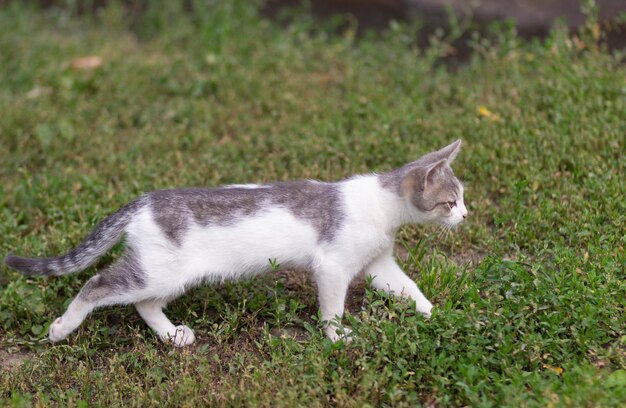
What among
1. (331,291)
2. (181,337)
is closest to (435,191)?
(331,291)

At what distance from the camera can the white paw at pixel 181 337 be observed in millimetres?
5133

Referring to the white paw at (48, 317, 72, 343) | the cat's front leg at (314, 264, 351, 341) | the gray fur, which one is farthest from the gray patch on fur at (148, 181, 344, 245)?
the white paw at (48, 317, 72, 343)

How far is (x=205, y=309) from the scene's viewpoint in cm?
543

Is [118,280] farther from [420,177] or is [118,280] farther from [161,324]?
[420,177]

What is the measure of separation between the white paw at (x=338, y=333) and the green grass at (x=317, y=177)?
65 millimetres

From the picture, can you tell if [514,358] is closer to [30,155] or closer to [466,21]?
[30,155]

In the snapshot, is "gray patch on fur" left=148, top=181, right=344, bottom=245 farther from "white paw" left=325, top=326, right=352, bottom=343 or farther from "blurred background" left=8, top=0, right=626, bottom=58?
"blurred background" left=8, top=0, right=626, bottom=58

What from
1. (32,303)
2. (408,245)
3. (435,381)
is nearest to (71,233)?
(32,303)

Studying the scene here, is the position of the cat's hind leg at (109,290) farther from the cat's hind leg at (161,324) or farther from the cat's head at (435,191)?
the cat's head at (435,191)

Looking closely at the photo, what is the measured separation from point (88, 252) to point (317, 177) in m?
2.23

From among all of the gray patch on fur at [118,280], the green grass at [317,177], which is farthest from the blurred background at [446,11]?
the gray patch on fur at [118,280]

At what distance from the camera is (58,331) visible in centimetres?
509

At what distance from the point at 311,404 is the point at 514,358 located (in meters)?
1.17

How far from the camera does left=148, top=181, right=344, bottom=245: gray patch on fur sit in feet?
16.5
